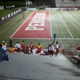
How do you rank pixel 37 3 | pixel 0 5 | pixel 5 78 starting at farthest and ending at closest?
pixel 37 3
pixel 0 5
pixel 5 78

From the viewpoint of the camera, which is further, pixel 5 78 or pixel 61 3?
pixel 61 3

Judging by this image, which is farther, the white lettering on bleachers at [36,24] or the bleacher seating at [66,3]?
the bleacher seating at [66,3]

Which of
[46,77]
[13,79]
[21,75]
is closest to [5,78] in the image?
[13,79]

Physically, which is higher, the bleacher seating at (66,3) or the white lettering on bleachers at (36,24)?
the bleacher seating at (66,3)

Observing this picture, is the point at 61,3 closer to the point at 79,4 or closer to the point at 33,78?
the point at 79,4

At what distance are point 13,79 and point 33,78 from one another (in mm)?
585

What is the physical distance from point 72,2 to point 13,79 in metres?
78.0

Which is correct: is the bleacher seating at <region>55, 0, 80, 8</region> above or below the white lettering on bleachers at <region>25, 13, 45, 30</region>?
above

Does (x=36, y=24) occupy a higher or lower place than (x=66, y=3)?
lower

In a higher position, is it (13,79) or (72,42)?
(13,79)

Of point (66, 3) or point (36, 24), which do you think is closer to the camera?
point (36, 24)

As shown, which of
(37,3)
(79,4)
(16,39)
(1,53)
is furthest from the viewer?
(37,3)

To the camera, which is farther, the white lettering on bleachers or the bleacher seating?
the bleacher seating

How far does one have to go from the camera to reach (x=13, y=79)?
17.1 feet
